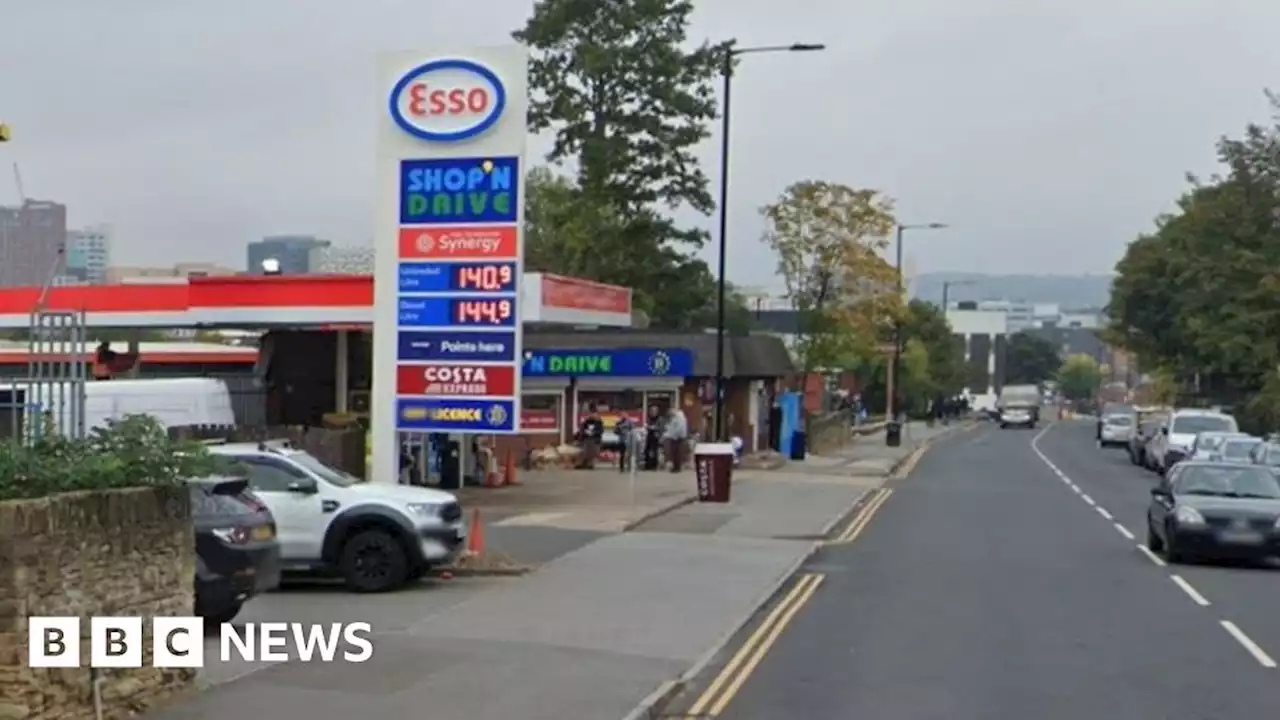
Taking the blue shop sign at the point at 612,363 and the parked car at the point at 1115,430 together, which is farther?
the parked car at the point at 1115,430

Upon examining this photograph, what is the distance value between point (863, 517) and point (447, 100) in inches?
515

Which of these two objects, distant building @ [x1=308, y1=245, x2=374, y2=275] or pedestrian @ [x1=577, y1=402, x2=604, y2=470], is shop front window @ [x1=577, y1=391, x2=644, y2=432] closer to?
pedestrian @ [x1=577, y1=402, x2=604, y2=470]

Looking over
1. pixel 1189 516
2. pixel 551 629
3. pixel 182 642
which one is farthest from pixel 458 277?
pixel 182 642

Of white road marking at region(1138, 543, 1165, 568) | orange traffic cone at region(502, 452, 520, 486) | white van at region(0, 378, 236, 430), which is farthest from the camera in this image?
orange traffic cone at region(502, 452, 520, 486)

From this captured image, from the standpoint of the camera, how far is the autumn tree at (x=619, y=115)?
63344 mm

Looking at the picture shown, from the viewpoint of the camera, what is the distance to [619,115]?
6394 centimetres

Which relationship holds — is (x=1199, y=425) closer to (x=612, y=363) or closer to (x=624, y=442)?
(x=612, y=363)

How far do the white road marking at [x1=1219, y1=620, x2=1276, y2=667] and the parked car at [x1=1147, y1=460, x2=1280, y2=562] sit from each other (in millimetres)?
5813

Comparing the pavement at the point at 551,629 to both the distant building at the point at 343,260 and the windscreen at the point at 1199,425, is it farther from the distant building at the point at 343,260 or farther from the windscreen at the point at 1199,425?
the windscreen at the point at 1199,425

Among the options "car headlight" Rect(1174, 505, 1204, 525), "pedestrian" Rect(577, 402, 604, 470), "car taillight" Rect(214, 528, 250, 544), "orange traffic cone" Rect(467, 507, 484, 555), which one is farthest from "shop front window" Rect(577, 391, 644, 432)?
"car taillight" Rect(214, 528, 250, 544)

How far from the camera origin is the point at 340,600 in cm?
1778

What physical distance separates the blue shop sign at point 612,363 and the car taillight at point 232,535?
31.1m

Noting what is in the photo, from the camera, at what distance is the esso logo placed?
861 inches

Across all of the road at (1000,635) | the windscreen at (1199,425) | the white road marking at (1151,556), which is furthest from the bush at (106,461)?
the windscreen at (1199,425)
